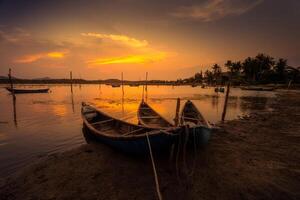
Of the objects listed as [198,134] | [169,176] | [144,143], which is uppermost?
[198,134]

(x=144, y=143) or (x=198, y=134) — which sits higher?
(x=198, y=134)

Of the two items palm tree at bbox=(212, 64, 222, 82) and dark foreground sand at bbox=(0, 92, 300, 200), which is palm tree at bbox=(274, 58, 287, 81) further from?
dark foreground sand at bbox=(0, 92, 300, 200)

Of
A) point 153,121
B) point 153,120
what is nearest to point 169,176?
point 153,121

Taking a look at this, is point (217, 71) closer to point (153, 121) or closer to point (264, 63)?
point (264, 63)

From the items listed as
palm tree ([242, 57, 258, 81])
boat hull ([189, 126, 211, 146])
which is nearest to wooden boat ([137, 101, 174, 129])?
boat hull ([189, 126, 211, 146])

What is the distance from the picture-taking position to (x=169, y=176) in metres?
5.41

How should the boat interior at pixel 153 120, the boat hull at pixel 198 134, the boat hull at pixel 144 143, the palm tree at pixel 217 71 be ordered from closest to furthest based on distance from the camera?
the boat hull at pixel 144 143
the boat hull at pixel 198 134
the boat interior at pixel 153 120
the palm tree at pixel 217 71

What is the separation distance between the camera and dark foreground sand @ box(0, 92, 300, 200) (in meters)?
4.61

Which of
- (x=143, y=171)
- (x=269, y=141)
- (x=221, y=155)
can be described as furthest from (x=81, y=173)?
(x=269, y=141)

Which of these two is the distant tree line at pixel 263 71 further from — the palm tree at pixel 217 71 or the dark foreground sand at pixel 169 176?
the dark foreground sand at pixel 169 176

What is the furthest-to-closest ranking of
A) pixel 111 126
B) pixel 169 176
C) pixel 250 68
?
pixel 250 68, pixel 111 126, pixel 169 176

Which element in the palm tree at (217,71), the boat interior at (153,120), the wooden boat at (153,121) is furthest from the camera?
the palm tree at (217,71)

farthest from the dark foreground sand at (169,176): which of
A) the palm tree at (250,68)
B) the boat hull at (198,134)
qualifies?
the palm tree at (250,68)

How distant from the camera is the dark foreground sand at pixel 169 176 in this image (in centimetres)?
461
